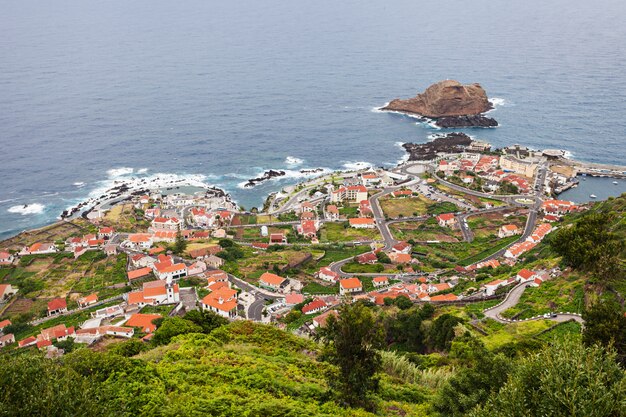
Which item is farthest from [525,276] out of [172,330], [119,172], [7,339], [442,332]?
[119,172]

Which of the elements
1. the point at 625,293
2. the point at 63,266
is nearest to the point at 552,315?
the point at 625,293

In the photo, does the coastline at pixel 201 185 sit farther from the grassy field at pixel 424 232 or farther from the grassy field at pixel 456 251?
the grassy field at pixel 456 251

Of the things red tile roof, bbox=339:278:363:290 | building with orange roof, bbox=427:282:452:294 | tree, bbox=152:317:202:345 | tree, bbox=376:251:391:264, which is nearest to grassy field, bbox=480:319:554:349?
building with orange roof, bbox=427:282:452:294

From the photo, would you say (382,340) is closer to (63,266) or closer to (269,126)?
(63,266)

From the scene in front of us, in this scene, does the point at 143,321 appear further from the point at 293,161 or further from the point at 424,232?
the point at 293,161

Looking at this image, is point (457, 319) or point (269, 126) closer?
point (457, 319)
